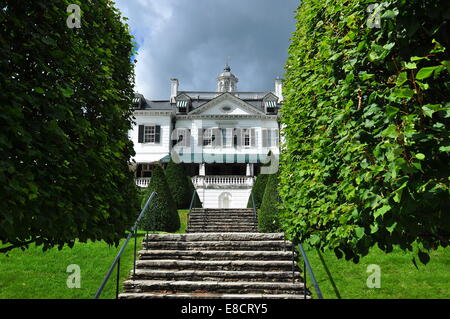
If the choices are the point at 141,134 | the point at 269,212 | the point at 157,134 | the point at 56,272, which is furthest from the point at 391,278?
the point at 141,134

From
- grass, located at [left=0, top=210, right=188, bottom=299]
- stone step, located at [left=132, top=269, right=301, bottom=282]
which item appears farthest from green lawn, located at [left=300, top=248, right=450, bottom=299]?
grass, located at [left=0, top=210, right=188, bottom=299]

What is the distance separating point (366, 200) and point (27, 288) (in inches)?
316

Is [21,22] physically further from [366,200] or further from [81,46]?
[366,200]

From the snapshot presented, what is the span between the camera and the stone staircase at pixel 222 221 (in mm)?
15477

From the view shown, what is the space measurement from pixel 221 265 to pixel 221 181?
67.3 ft

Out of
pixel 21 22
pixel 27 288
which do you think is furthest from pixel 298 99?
pixel 27 288

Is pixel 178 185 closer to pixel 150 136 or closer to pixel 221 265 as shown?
pixel 150 136

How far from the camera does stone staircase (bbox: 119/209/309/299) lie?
336 inches

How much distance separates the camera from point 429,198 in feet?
10.6

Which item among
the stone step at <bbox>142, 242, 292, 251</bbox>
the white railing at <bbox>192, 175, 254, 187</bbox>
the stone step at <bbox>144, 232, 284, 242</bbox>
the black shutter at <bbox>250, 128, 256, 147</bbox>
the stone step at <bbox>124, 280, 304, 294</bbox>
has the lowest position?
the stone step at <bbox>124, 280, 304, 294</bbox>

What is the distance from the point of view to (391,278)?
29.3 feet

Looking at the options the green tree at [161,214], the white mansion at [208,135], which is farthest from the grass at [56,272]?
the white mansion at [208,135]

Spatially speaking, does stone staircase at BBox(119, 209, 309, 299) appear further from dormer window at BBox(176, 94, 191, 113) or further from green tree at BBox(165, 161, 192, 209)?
dormer window at BBox(176, 94, 191, 113)

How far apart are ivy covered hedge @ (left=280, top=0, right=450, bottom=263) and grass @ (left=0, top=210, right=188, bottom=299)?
5.57m
